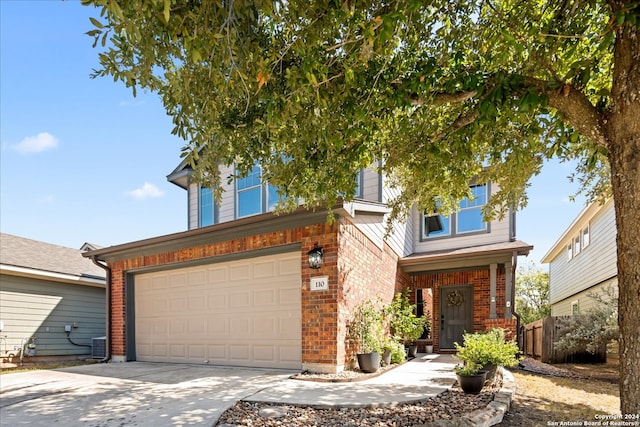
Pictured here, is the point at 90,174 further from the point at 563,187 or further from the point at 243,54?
Result: the point at 563,187

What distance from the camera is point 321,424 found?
411 cm

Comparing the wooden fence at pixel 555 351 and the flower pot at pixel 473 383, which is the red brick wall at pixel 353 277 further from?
the wooden fence at pixel 555 351

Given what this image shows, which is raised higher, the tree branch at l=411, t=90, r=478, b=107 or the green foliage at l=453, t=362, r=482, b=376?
the tree branch at l=411, t=90, r=478, b=107

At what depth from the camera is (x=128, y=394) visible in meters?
5.64

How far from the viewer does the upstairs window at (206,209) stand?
12.4m

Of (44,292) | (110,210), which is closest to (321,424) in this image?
(44,292)

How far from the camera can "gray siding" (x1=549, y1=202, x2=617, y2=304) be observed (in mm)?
12156

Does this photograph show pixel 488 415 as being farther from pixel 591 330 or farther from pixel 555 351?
pixel 555 351

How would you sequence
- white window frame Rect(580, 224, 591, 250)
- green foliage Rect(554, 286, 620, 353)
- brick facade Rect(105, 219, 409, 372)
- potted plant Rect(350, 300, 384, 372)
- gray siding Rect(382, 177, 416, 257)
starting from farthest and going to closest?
white window frame Rect(580, 224, 591, 250) → gray siding Rect(382, 177, 416, 257) → green foliage Rect(554, 286, 620, 353) → potted plant Rect(350, 300, 384, 372) → brick facade Rect(105, 219, 409, 372)

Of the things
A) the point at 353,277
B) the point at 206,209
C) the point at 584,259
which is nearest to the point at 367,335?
the point at 353,277

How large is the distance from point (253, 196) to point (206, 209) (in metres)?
1.91

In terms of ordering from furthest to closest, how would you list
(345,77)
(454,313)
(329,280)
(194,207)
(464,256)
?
(194,207) < (454,313) < (464,256) < (329,280) < (345,77)

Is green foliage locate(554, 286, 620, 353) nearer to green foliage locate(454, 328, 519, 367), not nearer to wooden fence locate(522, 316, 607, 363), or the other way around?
wooden fence locate(522, 316, 607, 363)

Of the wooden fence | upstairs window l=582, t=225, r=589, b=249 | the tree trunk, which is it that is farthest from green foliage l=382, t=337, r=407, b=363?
upstairs window l=582, t=225, r=589, b=249
